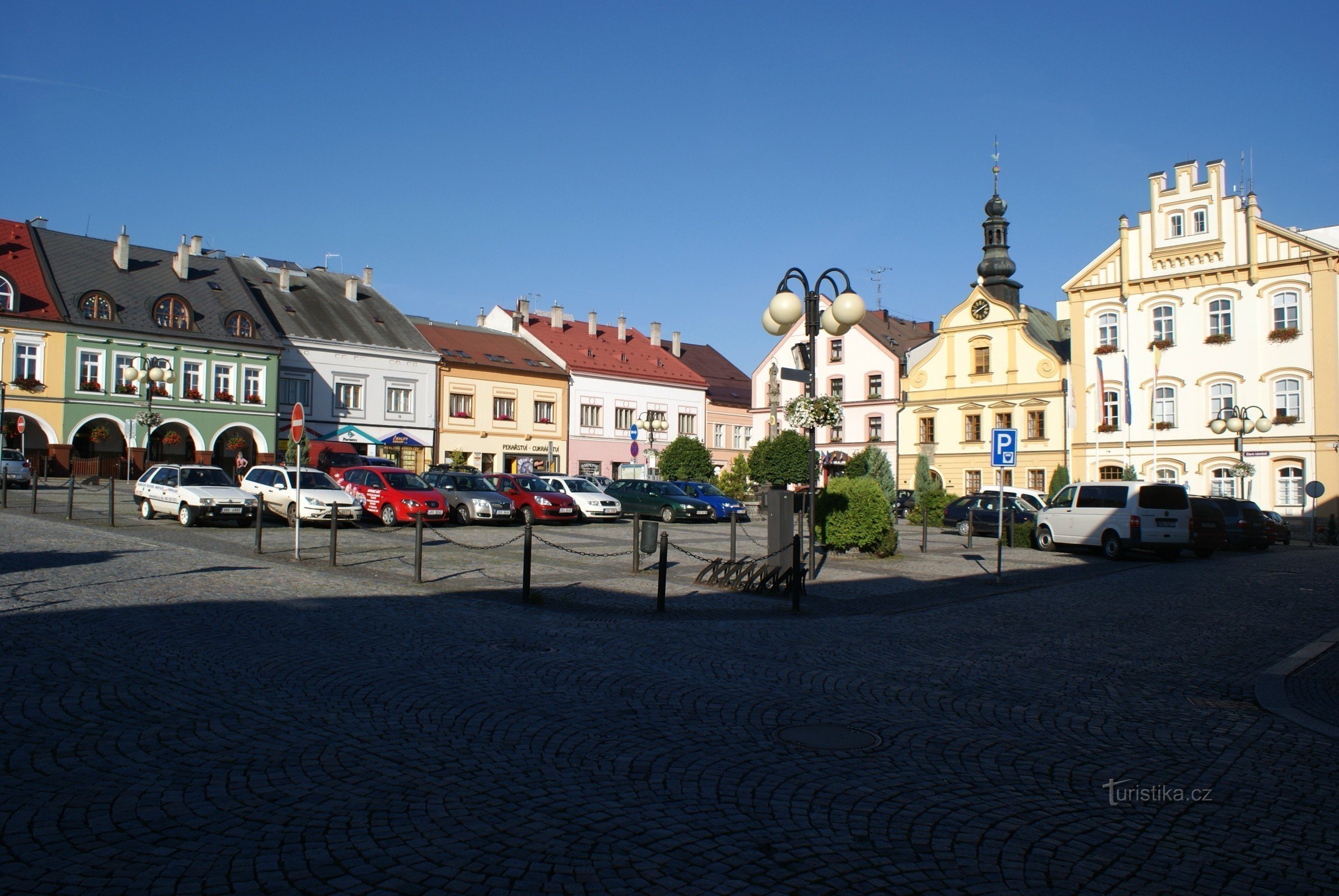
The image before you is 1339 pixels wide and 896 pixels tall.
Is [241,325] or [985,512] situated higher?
[241,325]

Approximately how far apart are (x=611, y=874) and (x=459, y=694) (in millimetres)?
3593

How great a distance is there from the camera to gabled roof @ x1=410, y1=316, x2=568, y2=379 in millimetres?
57938

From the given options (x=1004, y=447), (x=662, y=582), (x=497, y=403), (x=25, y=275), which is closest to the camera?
(x=662, y=582)

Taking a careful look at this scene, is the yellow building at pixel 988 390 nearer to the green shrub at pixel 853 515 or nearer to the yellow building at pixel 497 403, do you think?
the yellow building at pixel 497 403

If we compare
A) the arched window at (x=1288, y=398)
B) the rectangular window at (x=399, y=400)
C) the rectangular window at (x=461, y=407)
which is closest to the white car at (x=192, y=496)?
the rectangular window at (x=399, y=400)

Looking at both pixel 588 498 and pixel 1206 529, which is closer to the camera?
pixel 1206 529

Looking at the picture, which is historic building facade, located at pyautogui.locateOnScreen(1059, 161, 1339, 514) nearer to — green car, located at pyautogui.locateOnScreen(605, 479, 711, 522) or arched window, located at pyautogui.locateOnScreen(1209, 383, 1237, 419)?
arched window, located at pyautogui.locateOnScreen(1209, 383, 1237, 419)

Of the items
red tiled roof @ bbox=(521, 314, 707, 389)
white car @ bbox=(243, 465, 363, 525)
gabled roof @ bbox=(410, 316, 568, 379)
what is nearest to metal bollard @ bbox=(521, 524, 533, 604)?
white car @ bbox=(243, 465, 363, 525)

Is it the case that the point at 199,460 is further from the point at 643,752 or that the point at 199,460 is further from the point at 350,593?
the point at 643,752

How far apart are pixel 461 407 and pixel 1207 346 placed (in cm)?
3814

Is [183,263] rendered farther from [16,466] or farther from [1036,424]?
[1036,424]

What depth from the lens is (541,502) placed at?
2956 centimetres

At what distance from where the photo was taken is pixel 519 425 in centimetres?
5959

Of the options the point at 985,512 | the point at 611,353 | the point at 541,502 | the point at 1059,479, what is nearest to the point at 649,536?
the point at 541,502
